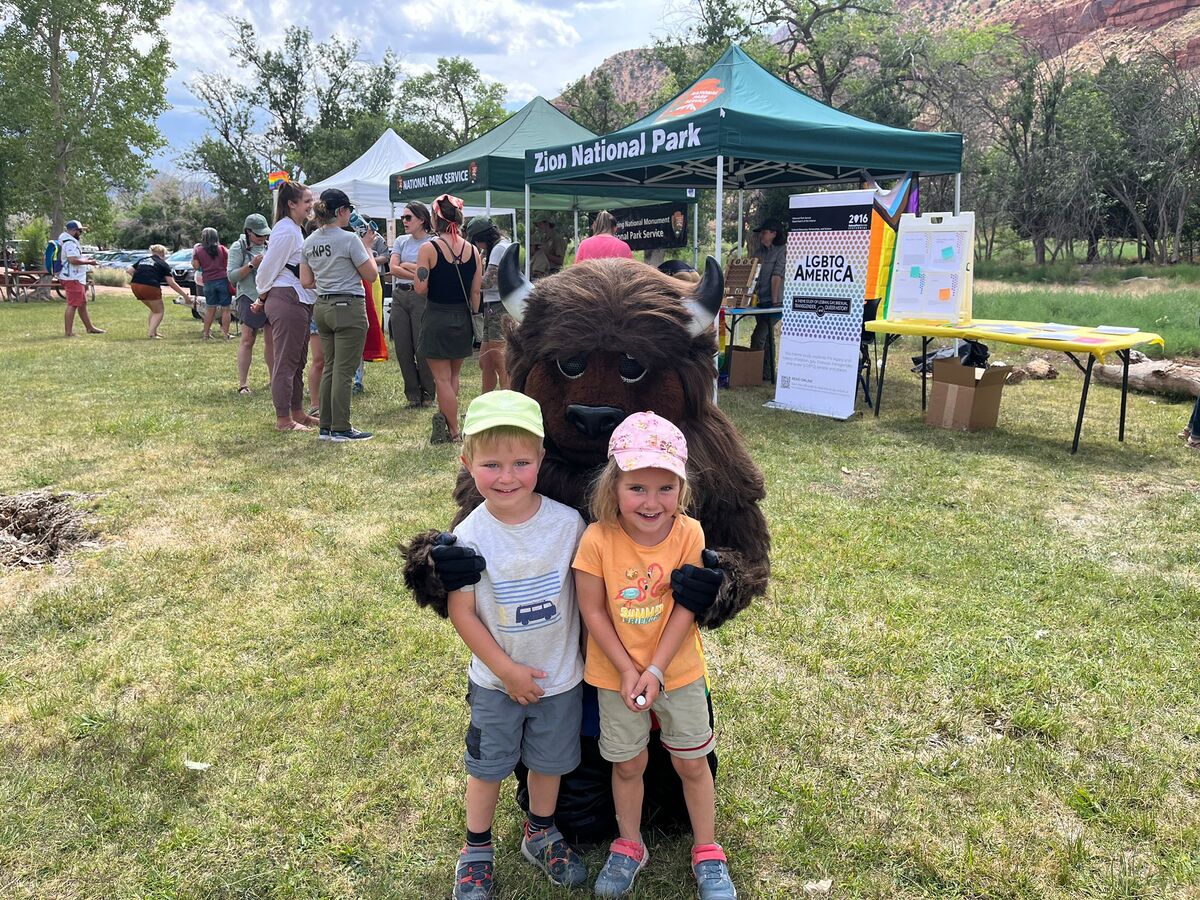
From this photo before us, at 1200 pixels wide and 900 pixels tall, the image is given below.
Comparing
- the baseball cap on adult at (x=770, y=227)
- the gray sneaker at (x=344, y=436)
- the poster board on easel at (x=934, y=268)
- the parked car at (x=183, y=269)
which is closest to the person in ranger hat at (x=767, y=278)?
the baseball cap on adult at (x=770, y=227)

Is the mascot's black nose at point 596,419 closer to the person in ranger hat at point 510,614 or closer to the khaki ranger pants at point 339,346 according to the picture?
the person in ranger hat at point 510,614

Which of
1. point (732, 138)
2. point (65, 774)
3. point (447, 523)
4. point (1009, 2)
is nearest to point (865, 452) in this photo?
point (732, 138)

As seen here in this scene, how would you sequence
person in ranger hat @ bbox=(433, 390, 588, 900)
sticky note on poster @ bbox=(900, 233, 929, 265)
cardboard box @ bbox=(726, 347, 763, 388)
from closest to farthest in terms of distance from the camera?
person in ranger hat @ bbox=(433, 390, 588, 900)
sticky note on poster @ bbox=(900, 233, 929, 265)
cardboard box @ bbox=(726, 347, 763, 388)

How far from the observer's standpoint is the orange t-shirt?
6.18 feet

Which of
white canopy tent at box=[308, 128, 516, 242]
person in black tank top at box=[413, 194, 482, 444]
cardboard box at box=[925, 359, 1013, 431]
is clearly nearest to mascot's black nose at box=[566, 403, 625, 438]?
person in black tank top at box=[413, 194, 482, 444]

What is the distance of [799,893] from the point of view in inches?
85.2

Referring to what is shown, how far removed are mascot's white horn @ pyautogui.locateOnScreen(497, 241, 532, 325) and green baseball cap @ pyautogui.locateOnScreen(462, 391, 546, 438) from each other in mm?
398

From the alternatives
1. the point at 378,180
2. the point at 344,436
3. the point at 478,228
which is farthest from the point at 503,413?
the point at 378,180

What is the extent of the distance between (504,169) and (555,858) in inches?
385

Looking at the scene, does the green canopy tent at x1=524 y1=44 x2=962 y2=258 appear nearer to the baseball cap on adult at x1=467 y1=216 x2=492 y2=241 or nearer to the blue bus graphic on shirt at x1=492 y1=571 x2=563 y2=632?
the baseball cap on adult at x1=467 y1=216 x2=492 y2=241

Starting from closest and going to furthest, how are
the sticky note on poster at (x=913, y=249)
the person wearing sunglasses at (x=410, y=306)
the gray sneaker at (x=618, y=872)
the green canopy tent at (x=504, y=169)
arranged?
the gray sneaker at (x=618, y=872), the person wearing sunglasses at (x=410, y=306), the sticky note on poster at (x=913, y=249), the green canopy tent at (x=504, y=169)

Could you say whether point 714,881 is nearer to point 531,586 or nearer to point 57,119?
point 531,586

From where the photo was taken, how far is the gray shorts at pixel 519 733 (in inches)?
78.5

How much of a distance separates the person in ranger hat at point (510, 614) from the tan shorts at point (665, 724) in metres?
0.10
